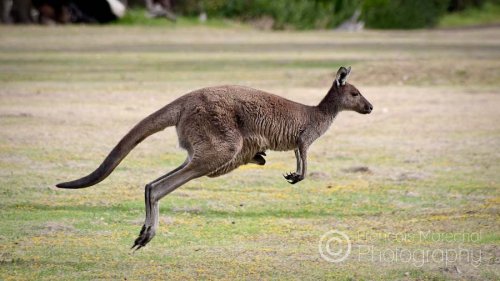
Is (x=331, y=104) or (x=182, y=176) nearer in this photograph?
(x=182, y=176)

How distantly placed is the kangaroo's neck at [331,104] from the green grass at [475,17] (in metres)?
43.3

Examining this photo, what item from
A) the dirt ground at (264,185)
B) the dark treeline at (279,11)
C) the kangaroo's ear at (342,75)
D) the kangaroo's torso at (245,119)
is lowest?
the dark treeline at (279,11)

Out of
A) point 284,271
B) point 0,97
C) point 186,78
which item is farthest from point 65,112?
point 284,271

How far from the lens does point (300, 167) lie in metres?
8.81

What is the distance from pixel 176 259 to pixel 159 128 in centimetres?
98

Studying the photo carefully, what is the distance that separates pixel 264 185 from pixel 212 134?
3.47 metres

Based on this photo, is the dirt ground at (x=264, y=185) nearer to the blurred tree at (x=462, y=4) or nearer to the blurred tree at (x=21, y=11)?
the blurred tree at (x=21, y=11)

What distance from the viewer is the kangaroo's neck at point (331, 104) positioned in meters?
9.32

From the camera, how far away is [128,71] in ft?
78.4

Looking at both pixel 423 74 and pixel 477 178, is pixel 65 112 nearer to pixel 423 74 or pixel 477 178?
pixel 477 178

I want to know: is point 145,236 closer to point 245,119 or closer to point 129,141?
point 129,141

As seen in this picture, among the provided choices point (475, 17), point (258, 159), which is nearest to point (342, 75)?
point (258, 159)

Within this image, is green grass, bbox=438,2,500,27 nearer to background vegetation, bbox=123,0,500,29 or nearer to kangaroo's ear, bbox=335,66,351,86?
background vegetation, bbox=123,0,500,29

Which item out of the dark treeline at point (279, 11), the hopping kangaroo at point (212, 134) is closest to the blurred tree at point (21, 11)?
the dark treeline at point (279, 11)
